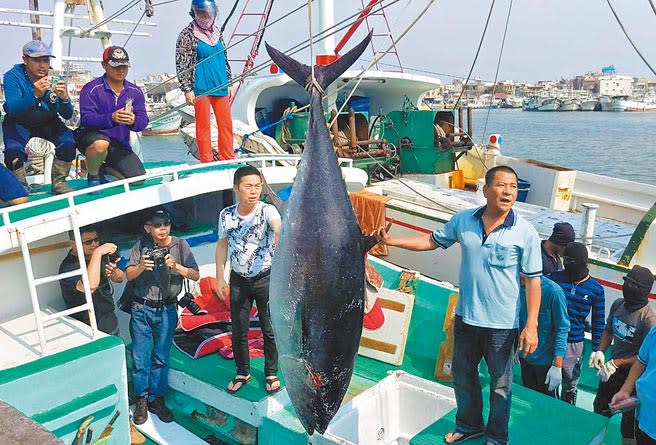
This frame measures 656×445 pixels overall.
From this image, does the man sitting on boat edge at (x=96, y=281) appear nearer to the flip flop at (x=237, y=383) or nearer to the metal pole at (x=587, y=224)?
the flip flop at (x=237, y=383)

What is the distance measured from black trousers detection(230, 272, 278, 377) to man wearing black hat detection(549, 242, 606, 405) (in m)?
2.22

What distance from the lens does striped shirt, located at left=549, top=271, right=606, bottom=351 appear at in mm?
3857

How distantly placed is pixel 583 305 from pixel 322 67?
9.41ft

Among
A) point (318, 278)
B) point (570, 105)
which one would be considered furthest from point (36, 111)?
point (570, 105)

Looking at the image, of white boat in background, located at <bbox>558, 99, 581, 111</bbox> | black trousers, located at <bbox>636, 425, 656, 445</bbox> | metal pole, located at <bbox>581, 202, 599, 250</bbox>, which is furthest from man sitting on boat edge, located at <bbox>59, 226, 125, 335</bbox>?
white boat in background, located at <bbox>558, 99, 581, 111</bbox>

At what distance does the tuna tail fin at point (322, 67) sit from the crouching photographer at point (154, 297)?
6.85ft

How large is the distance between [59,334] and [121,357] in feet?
2.06

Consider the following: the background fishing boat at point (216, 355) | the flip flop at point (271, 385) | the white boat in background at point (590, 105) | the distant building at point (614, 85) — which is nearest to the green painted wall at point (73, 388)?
the background fishing boat at point (216, 355)

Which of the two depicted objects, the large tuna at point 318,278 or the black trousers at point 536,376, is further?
the black trousers at point 536,376

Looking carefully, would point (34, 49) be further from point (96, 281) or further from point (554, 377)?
point (554, 377)

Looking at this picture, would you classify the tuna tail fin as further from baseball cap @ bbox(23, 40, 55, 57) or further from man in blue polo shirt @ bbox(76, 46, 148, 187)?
baseball cap @ bbox(23, 40, 55, 57)

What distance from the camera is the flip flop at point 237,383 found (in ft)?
12.9

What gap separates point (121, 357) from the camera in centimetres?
361

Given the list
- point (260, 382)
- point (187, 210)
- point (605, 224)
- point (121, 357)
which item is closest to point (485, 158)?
point (605, 224)
